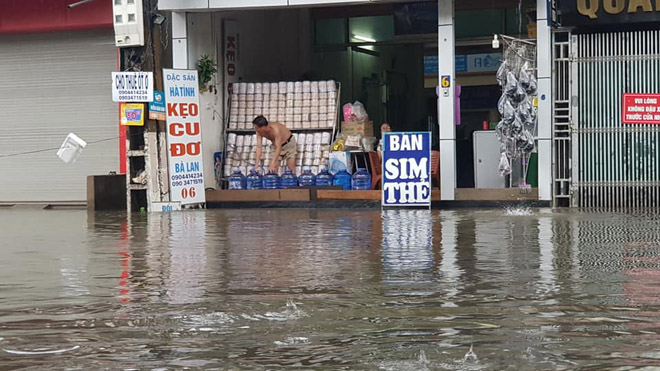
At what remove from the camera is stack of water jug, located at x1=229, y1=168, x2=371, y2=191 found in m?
22.1

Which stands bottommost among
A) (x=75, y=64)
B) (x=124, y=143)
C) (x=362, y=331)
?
(x=362, y=331)

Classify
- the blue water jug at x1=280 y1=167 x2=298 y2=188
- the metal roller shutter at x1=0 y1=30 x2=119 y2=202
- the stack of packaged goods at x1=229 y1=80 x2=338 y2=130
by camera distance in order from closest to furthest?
the blue water jug at x1=280 y1=167 x2=298 y2=188 → the stack of packaged goods at x1=229 y1=80 x2=338 y2=130 → the metal roller shutter at x1=0 y1=30 x2=119 y2=202

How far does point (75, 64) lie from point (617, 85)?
1231cm

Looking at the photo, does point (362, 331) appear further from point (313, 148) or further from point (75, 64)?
point (75, 64)

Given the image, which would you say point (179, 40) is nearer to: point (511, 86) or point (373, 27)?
point (511, 86)

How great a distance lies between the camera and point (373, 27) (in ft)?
93.6

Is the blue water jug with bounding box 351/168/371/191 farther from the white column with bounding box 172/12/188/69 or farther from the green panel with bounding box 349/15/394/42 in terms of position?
the green panel with bounding box 349/15/394/42

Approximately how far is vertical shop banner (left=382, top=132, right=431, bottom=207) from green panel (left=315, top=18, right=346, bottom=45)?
28.9 feet

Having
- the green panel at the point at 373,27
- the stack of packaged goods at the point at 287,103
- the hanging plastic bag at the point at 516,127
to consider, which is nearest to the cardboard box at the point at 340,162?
the stack of packaged goods at the point at 287,103

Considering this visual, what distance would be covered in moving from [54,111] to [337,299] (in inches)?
740

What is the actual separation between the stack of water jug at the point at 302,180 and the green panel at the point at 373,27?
22.0 feet

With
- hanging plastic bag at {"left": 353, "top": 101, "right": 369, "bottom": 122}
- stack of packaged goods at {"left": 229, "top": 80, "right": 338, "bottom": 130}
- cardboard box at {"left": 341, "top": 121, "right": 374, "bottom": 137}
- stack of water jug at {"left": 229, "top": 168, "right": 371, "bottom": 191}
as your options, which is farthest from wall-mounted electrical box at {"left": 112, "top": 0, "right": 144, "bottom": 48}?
hanging plastic bag at {"left": 353, "top": 101, "right": 369, "bottom": 122}

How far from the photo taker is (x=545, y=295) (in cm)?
802

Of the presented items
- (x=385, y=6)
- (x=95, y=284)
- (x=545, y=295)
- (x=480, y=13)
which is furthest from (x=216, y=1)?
(x=545, y=295)
